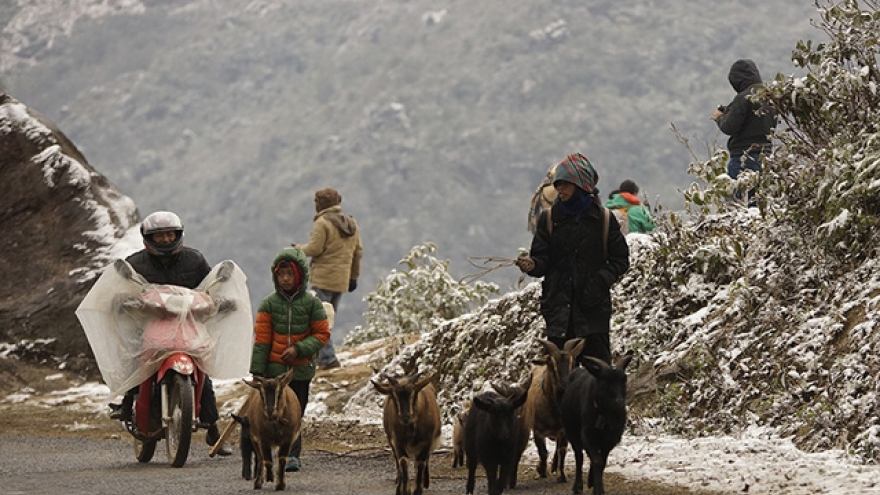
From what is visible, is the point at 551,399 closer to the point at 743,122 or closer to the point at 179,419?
the point at 179,419

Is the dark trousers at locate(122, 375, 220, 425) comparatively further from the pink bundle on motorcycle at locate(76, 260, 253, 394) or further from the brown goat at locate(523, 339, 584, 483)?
the brown goat at locate(523, 339, 584, 483)

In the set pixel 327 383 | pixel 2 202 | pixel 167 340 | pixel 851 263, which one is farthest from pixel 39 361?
pixel 851 263

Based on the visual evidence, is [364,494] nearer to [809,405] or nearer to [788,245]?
[809,405]

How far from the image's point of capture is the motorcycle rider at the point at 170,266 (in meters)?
13.1

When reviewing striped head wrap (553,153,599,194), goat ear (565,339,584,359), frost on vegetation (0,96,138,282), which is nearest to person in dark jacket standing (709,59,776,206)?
striped head wrap (553,153,599,194)

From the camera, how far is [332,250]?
19.9 metres

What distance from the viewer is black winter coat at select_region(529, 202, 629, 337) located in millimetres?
11047

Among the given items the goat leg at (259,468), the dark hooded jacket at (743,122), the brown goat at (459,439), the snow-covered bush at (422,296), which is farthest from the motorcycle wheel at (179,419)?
the snow-covered bush at (422,296)

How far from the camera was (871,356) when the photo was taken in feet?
35.7

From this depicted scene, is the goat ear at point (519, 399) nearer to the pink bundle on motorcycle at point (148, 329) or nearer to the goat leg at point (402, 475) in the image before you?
the goat leg at point (402, 475)

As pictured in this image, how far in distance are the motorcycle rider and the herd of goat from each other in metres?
2.22

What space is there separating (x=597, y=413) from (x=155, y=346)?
15.2ft

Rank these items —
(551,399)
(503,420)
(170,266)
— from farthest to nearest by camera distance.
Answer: (170,266), (551,399), (503,420)

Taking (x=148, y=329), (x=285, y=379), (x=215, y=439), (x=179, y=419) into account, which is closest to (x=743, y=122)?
(x=215, y=439)
